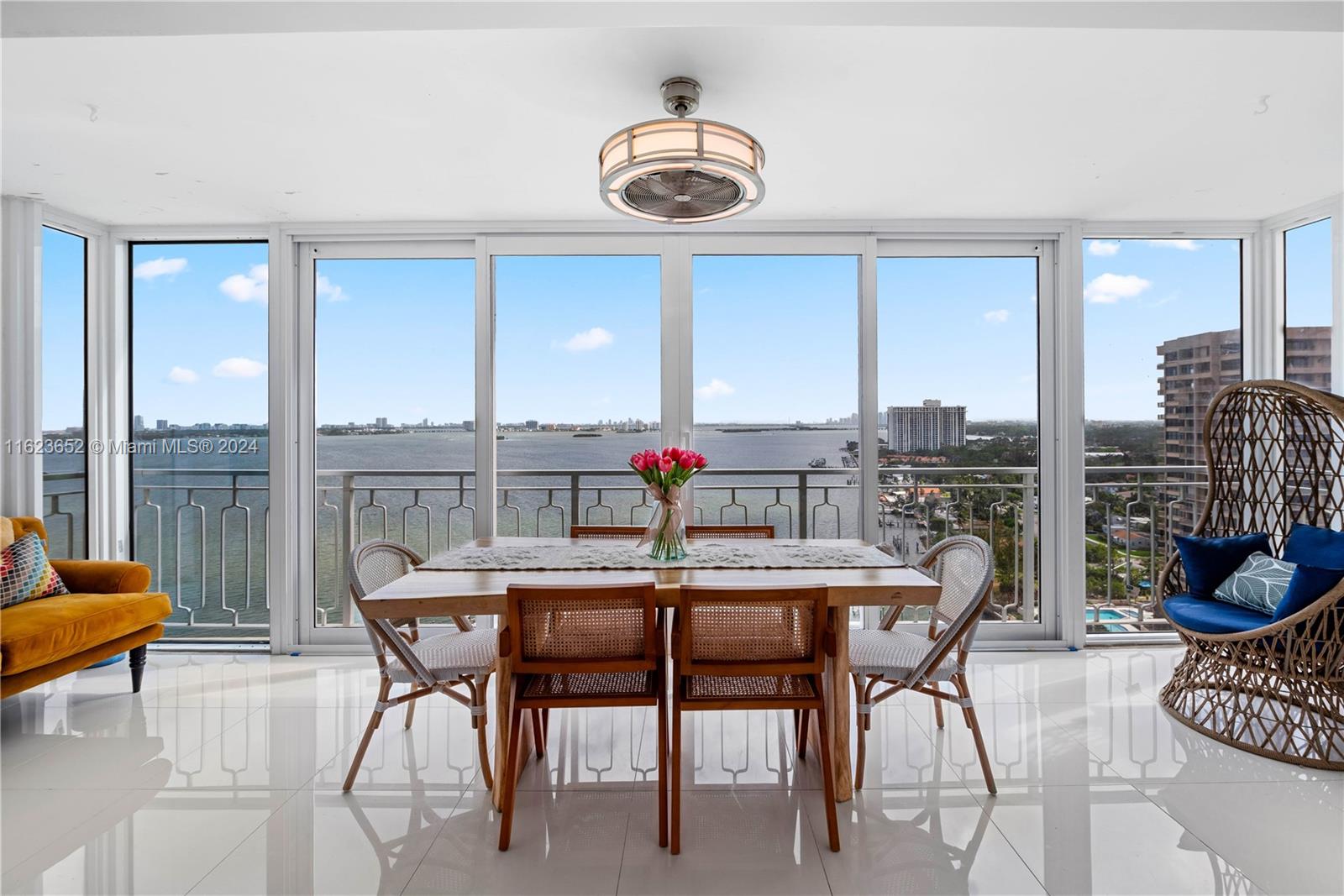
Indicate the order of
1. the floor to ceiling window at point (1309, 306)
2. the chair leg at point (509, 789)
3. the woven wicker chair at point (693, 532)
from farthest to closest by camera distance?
1. the floor to ceiling window at point (1309, 306)
2. the woven wicker chair at point (693, 532)
3. the chair leg at point (509, 789)

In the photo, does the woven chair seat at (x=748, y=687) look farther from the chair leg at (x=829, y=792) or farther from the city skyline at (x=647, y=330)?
the city skyline at (x=647, y=330)

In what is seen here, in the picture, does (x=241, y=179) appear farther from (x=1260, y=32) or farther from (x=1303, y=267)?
(x=1303, y=267)

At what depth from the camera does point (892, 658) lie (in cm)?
238

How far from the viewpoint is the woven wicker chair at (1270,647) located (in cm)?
252

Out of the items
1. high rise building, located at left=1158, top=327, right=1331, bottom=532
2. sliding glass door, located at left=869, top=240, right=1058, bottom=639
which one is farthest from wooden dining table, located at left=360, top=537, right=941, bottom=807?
high rise building, located at left=1158, top=327, right=1331, bottom=532

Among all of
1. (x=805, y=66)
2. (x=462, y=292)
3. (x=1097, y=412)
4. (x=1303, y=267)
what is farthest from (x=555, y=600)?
(x=1303, y=267)

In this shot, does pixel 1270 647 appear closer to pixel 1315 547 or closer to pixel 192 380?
pixel 1315 547

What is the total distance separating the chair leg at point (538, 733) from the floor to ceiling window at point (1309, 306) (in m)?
4.37

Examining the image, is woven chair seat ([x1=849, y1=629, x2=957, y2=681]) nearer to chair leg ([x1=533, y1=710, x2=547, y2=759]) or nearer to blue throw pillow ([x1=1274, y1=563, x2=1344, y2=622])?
chair leg ([x1=533, y1=710, x2=547, y2=759])

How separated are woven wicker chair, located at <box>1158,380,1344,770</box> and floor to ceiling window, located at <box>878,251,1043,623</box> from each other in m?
0.88

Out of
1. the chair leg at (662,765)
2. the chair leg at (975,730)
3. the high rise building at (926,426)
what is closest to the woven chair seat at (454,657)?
the chair leg at (662,765)

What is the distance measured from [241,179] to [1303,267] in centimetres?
567

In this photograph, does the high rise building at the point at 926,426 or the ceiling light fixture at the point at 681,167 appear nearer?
the ceiling light fixture at the point at 681,167

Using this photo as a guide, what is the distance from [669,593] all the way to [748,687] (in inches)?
15.3
